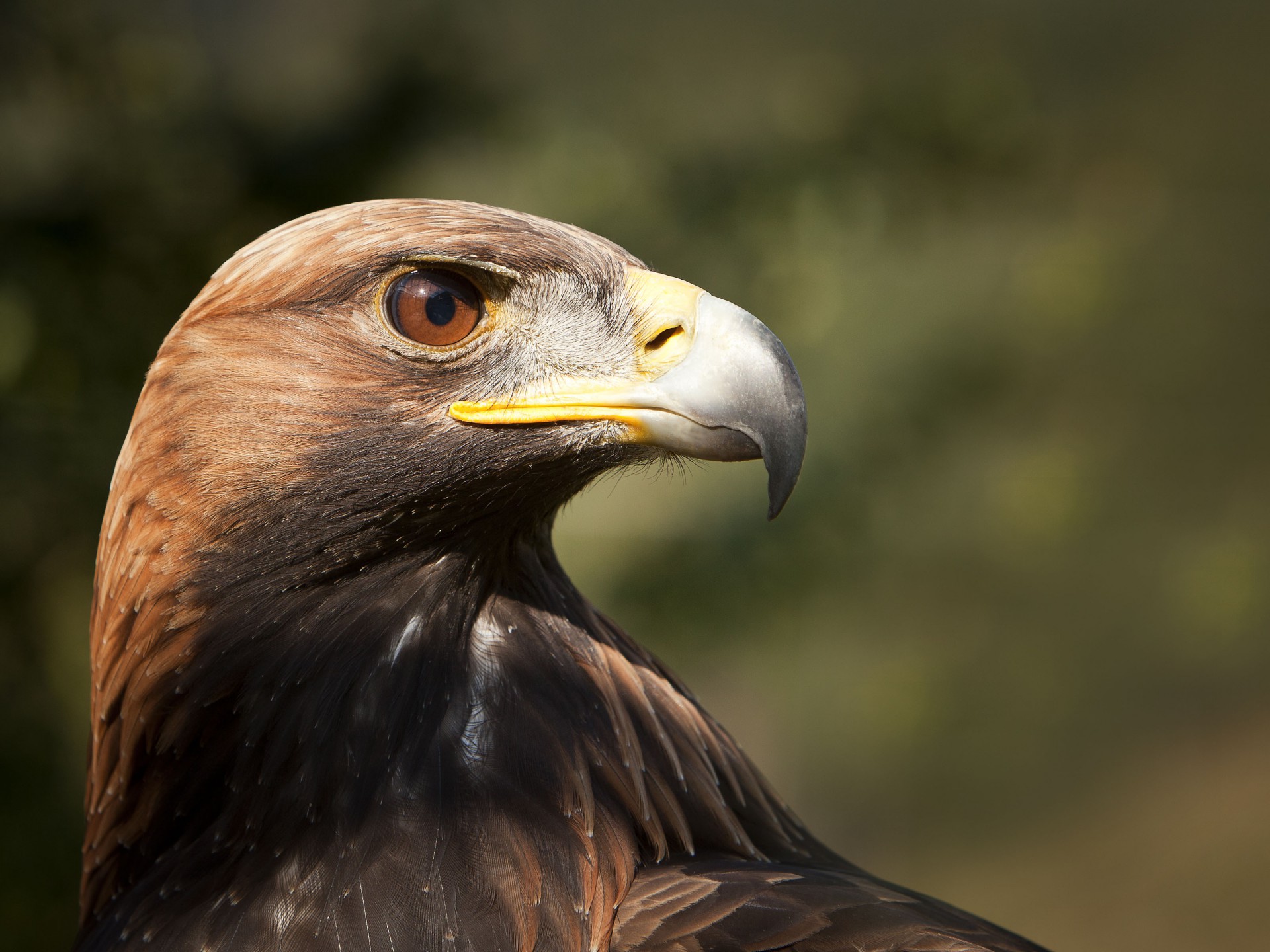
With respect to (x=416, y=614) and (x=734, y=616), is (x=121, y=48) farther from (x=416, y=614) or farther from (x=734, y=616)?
(x=734, y=616)

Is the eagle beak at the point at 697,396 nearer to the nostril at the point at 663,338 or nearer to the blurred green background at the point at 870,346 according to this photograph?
the nostril at the point at 663,338

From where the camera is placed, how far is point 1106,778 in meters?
6.97

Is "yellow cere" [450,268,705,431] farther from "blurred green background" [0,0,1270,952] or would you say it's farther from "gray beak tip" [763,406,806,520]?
"blurred green background" [0,0,1270,952]

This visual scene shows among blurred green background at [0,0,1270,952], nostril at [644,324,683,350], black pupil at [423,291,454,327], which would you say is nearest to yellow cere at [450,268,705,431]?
nostril at [644,324,683,350]

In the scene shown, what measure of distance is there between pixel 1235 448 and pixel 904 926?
649 cm

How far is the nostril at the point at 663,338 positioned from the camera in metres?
1.55

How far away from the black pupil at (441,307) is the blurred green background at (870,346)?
56 centimetres

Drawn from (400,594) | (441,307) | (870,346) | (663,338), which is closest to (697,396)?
(663,338)

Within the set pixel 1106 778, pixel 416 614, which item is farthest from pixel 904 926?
pixel 1106 778

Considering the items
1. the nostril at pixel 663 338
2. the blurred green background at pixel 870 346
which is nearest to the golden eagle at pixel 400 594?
the nostril at pixel 663 338

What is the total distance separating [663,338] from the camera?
156 centimetres

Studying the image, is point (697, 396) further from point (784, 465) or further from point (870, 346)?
point (870, 346)

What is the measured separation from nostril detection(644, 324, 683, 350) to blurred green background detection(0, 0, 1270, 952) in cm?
44

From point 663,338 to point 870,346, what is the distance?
329 centimetres
